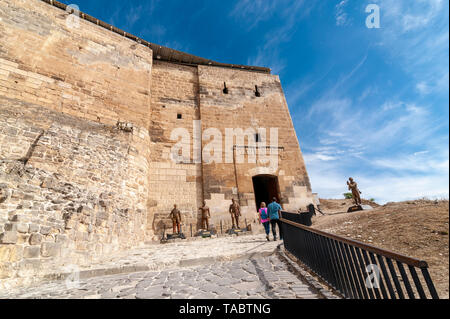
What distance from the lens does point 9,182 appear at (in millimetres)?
4152

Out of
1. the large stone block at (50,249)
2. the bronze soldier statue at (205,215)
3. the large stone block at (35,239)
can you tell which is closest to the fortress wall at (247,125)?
the bronze soldier statue at (205,215)

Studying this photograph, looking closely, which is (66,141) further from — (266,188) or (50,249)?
(266,188)

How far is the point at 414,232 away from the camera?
5.31m

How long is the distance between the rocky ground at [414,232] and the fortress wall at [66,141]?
23.6ft

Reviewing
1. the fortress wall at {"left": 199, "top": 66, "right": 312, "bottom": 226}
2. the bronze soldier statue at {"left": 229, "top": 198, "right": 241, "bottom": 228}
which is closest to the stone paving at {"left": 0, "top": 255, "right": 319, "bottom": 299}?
the bronze soldier statue at {"left": 229, "top": 198, "right": 241, "bottom": 228}

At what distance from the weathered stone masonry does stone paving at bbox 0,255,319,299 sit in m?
1.09

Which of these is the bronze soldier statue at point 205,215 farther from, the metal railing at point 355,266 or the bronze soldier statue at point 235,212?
the metal railing at point 355,266

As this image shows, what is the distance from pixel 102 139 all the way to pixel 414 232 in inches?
392

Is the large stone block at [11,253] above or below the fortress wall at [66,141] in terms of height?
below

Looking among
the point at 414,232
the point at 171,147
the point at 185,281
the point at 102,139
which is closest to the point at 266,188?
the point at 171,147

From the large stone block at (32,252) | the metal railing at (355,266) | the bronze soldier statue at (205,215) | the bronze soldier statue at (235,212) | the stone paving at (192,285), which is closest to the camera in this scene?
the metal railing at (355,266)

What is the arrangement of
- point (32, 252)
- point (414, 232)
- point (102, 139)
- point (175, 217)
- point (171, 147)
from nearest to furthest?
point (32, 252) → point (414, 232) → point (102, 139) → point (175, 217) → point (171, 147)

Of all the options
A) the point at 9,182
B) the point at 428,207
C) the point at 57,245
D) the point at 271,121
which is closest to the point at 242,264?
the point at 57,245

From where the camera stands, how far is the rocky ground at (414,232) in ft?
14.2
